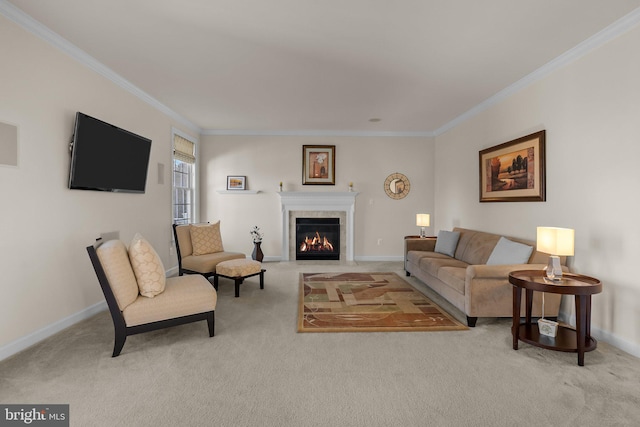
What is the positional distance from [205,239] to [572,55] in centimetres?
503

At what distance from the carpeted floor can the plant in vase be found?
341 cm

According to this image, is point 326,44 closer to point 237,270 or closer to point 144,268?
point 144,268

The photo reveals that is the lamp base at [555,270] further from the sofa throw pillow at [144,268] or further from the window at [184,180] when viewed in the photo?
the window at [184,180]

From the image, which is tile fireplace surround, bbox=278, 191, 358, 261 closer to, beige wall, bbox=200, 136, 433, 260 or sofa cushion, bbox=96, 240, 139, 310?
beige wall, bbox=200, 136, 433, 260

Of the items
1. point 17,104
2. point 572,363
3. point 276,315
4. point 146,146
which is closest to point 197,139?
point 146,146

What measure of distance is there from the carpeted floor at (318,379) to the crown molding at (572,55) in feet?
8.87

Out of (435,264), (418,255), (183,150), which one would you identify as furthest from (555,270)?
(183,150)

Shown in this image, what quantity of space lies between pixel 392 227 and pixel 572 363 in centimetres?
460

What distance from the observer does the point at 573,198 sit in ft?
11.0

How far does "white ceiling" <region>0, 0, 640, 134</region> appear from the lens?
2619mm

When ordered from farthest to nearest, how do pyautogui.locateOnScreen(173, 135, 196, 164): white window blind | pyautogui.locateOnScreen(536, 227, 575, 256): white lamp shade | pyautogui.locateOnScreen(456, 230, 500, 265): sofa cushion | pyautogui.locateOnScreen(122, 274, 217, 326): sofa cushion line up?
pyautogui.locateOnScreen(173, 135, 196, 164): white window blind, pyautogui.locateOnScreen(456, 230, 500, 265): sofa cushion, pyautogui.locateOnScreen(536, 227, 575, 256): white lamp shade, pyautogui.locateOnScreen(122, 274, 217, 326): sofa cushion

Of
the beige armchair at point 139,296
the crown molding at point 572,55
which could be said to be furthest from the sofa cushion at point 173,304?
the crown molding at point 572,55

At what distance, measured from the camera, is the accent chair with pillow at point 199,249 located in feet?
15.1

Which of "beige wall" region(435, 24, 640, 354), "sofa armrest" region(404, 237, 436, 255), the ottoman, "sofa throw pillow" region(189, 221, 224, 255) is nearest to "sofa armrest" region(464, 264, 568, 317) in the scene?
"beige wall" region(435, 24, 640, 354)
